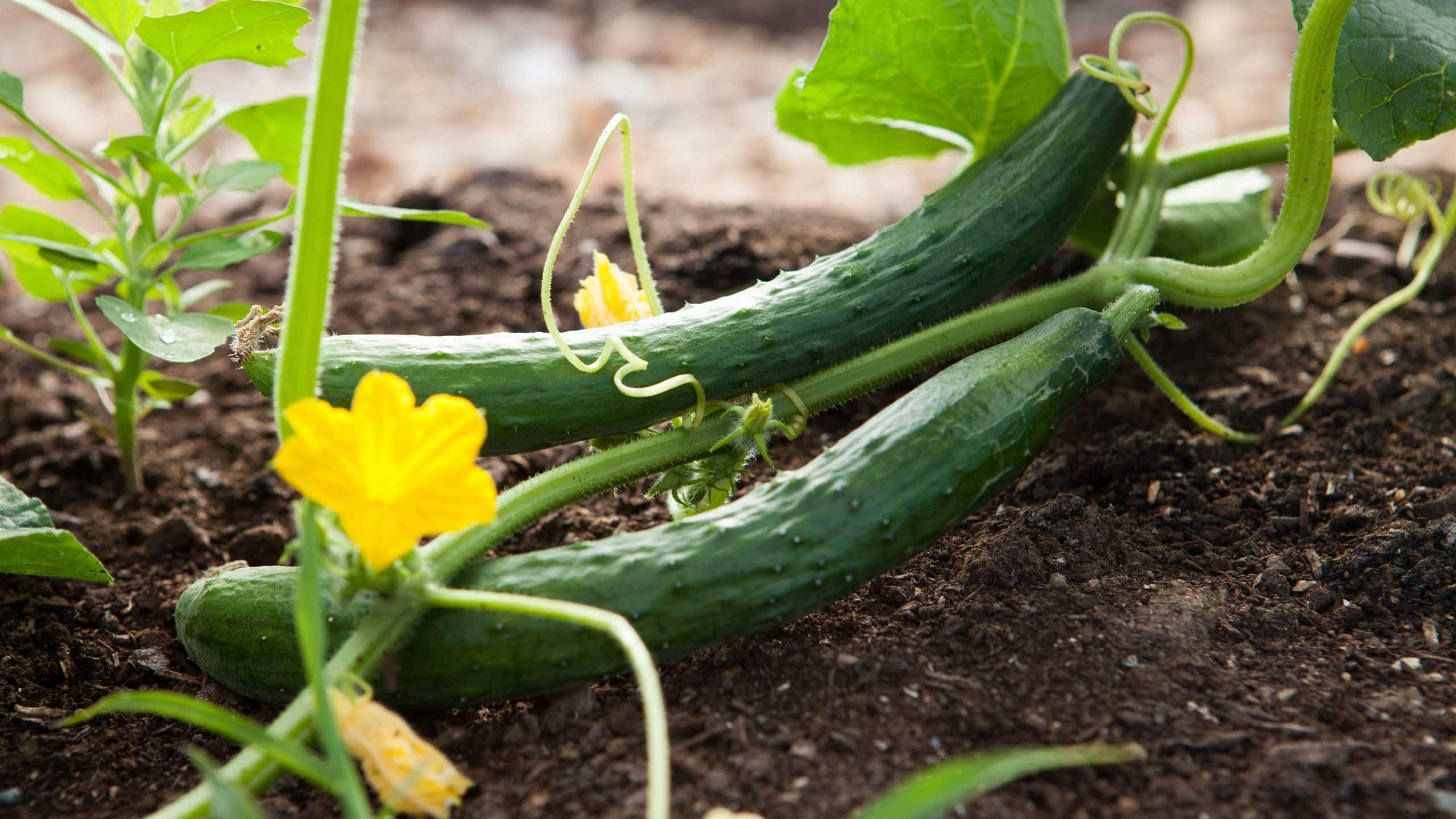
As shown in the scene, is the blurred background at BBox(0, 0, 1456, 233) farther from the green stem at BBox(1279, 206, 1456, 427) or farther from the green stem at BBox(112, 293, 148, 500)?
the green stem at BBox(112, 293, 148, 500)

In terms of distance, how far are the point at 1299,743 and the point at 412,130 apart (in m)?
4.52

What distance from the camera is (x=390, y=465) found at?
1.44m

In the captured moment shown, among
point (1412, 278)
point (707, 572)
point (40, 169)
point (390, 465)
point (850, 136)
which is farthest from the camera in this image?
point (1412, 278)

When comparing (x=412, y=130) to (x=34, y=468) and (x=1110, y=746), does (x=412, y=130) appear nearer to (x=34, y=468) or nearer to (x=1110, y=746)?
(x=34, y=468)

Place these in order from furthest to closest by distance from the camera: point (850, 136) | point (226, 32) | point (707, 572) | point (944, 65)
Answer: point (850, 136), point (944, 65), point (226, 32), point (707, 572)

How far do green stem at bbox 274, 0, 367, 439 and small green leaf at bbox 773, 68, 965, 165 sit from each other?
50.2 inches

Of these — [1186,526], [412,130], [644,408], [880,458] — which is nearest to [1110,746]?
[880,458]

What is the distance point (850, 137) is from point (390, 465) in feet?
5.56

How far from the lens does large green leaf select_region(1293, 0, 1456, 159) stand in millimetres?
2041

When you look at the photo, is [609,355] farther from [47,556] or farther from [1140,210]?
[1140,210]

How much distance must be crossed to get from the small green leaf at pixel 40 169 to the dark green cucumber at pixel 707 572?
966 millimetres

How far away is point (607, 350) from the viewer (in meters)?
1.81

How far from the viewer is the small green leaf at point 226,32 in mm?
1943

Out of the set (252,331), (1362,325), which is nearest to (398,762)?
(252,331)
